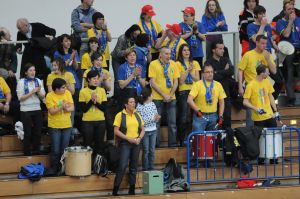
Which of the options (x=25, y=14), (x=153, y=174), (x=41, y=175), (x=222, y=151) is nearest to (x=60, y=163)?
(x=41, y=175)

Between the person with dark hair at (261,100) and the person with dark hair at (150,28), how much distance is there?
1.96 m

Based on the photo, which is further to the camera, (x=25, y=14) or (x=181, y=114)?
(x=25, y=14)

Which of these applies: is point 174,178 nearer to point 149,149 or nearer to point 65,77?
point 149,149

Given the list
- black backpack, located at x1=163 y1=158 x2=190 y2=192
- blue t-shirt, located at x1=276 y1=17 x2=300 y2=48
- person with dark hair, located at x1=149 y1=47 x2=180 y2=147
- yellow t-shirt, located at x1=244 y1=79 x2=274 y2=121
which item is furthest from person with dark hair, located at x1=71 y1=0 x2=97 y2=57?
blue t-shirt, located at x1=276 y1=17 x2=300 y2=48

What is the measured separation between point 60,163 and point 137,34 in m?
2.76

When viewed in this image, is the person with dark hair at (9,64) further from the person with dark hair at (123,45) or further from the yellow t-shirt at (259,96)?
the yellow t-shirt at (259,96)

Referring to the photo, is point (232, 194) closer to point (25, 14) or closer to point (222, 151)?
point (222, 151)

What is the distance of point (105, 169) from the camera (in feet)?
48.9

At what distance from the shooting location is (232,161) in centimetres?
1547

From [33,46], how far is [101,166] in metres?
2.57

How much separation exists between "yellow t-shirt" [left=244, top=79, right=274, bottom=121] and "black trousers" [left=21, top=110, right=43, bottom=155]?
3.42 metres

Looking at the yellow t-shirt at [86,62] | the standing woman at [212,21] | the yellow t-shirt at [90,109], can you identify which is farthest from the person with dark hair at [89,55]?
the standing woman at [212,21]

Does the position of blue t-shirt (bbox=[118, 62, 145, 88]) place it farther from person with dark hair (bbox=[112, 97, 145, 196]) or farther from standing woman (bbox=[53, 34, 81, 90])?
person with dark hair (bbox=[112, 97, 145, 196])

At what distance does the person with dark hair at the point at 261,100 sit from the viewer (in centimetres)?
1578
